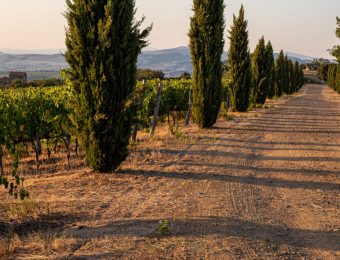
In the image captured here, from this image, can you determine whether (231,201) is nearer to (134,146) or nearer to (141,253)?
(141,253)

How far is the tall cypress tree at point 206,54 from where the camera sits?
1589 cm

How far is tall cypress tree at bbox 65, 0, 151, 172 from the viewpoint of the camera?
8.21 metres

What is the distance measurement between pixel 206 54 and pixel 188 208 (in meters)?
10.6

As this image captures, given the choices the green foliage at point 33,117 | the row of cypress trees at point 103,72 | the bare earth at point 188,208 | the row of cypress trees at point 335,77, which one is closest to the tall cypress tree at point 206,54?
the bare earth at point 188,208

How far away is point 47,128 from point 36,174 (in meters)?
2.26

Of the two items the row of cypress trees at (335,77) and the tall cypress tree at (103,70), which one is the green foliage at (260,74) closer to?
the tall cypress tree at (103,70)

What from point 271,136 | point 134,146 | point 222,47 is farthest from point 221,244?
point 222,47

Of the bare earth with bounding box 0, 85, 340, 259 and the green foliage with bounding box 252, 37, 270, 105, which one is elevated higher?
the green foliage with bounding box 252, 37, 270, 105

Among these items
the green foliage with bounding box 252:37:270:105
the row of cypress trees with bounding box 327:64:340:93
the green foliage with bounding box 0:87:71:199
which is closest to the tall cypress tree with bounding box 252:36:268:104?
the green foliage with bounding box 252:37:270:105

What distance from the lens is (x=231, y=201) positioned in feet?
21.8

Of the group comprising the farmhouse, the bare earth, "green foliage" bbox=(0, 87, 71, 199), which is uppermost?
the farmhouse

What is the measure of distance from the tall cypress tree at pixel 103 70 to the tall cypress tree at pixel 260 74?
22.0 m

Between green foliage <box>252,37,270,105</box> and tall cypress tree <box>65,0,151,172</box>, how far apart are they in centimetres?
2184

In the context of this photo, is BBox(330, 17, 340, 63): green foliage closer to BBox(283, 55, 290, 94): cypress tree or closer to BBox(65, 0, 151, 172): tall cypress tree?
BBox(283, 55, 290, 94): cypress tree
